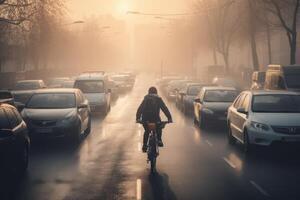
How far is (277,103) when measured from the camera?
1642 centimetres

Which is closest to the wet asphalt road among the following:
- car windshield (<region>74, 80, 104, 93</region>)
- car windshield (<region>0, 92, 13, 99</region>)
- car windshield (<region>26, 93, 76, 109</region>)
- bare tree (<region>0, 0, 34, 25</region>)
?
car windshield (<region>26, 93, 76, 109</region>)

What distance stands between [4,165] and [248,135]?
6.33m

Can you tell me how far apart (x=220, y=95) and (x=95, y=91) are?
8.84m

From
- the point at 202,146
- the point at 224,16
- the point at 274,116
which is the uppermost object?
the point at 224,16

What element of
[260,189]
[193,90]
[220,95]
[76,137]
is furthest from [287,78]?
[260,189]

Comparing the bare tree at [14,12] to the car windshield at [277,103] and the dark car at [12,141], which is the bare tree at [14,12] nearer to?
the car windshield at [277,103]

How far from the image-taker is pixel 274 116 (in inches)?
599

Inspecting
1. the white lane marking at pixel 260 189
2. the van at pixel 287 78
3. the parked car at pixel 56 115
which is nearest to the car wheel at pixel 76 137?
the parked car at pixel 56 115

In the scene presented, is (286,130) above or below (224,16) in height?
below

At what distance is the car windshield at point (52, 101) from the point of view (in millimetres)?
19406

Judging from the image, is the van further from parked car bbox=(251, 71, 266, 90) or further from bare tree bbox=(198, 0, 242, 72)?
bare tree bbox=(198, 0, 242, 72)

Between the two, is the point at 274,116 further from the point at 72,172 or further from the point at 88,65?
the point at 88,65

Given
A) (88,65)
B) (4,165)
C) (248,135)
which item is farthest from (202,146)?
(88,65)

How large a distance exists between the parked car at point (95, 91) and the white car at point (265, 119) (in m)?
12.5
